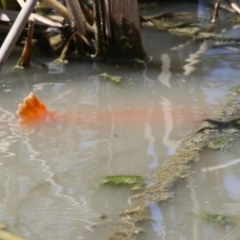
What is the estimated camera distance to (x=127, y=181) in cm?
179

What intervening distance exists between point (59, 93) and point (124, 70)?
1.43 ft

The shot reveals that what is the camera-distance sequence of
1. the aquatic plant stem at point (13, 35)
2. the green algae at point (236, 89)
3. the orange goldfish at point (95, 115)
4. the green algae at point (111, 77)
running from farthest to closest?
1. the green algae at point (111, 77)
2. the green algae at point (236, 89)
3. the orange goldfish at point (95, 115)
4. the aquatic plant stem at point (13, 35)

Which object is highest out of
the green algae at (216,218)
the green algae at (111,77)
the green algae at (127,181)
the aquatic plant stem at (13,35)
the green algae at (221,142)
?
the aquatic plant stem at (13,35)

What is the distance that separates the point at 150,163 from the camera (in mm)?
Result: 1923

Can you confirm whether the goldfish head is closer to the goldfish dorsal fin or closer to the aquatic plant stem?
the goldfish dorsal fin

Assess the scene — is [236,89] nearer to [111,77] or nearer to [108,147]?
[111,77]

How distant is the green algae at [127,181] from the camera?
1.76 m

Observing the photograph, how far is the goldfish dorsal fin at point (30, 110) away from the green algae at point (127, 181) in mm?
595

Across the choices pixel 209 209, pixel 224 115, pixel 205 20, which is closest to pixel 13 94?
pixel 224 115

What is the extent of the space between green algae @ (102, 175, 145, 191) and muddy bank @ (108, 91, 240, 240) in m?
0.03

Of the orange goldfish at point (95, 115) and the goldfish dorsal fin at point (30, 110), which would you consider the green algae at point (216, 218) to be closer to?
Result: the orange goldfish at point (95, 115)

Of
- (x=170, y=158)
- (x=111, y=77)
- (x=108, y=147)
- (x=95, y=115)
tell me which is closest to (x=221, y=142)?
Answer: (x=170, y=158)

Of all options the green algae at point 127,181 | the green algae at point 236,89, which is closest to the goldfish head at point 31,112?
the green algae at point 127,181

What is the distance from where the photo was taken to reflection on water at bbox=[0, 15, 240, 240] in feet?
5.18
